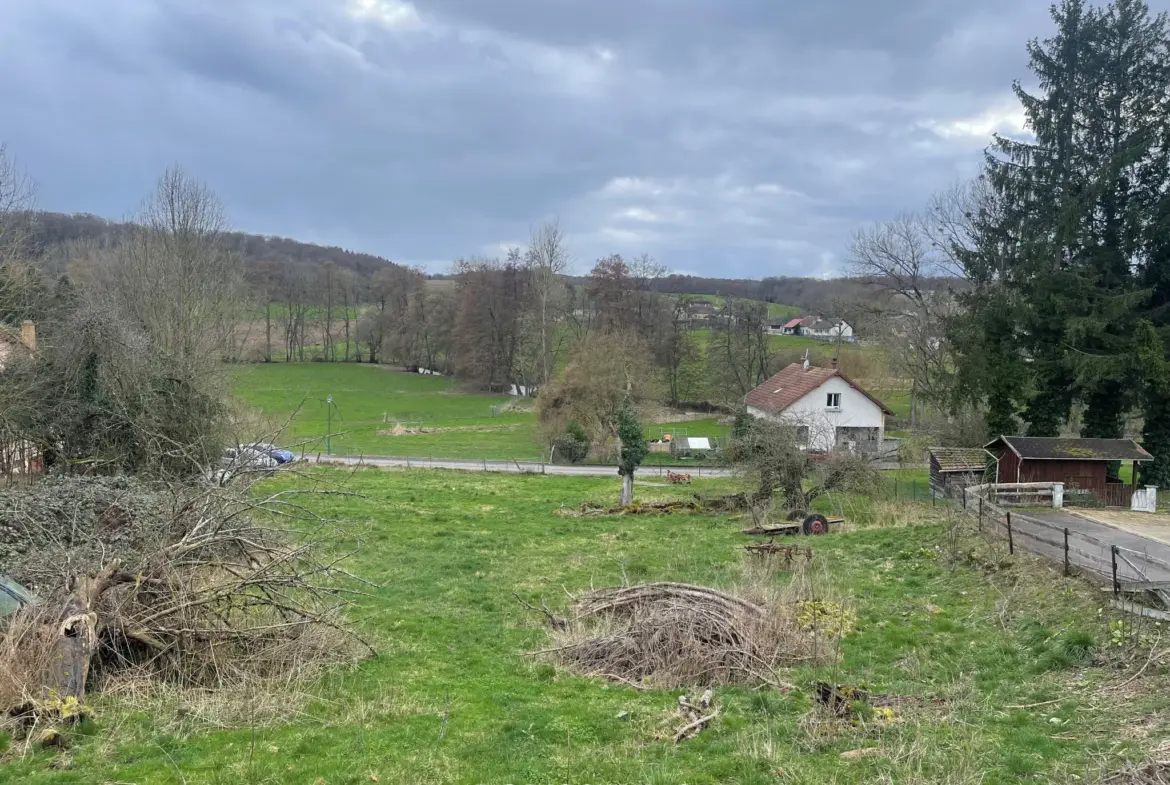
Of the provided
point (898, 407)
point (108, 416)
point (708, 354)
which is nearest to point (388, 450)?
point (108, 416)

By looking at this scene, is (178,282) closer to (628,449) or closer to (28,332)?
(28,332)

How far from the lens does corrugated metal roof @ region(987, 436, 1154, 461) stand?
80.6 ft

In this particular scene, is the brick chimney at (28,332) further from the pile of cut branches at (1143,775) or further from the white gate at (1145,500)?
the white gate at (1145,500)

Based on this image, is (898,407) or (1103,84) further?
(898,407)

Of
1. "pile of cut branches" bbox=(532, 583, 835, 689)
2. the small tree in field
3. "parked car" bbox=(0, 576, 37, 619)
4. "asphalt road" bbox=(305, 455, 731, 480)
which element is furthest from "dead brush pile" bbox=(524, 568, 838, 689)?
"asphalt road" bbox=(305, 455, 731, 480)

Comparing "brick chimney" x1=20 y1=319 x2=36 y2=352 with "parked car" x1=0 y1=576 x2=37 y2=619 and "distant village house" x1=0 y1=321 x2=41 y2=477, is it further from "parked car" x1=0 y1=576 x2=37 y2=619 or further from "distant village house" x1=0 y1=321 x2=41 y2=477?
"parked car" x1=0 y1=576 x2=37 y2=619

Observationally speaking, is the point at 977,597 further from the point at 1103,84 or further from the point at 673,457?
the point at 673,457

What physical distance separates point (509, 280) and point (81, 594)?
6549cm

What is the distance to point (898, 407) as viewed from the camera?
62250 mm

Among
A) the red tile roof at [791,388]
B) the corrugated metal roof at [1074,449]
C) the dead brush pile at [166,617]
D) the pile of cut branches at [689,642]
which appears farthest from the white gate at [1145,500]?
the dead brush pile at [166,617]

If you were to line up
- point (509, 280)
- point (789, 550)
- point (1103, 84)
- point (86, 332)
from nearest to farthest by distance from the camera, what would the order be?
point (789, 550), point (86, 332), point (1103, 84), point (509, 280)

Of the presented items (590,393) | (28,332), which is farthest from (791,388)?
(28,332)

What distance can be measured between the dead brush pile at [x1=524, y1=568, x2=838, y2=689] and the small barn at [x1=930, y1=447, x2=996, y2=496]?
706 inches

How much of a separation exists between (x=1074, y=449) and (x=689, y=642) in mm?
21076
